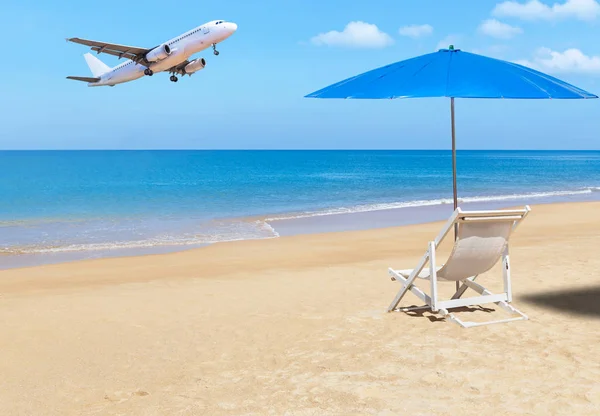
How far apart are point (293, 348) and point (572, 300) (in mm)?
2990

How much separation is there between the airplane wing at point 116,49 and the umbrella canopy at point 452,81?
949 inches

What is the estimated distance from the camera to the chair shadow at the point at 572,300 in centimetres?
559

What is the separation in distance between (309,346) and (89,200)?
93.9ft

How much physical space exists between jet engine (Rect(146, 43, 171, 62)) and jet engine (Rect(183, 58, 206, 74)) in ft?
4.94

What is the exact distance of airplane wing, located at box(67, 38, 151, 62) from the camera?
89.5 ft

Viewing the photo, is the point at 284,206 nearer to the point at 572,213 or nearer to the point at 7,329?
the point at 572,213

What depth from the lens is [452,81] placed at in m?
4.73

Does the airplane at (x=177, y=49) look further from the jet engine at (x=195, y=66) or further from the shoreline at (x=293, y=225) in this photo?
the shoreline at (x=293, y=225)

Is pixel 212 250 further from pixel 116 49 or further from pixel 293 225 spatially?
pixel 116 49

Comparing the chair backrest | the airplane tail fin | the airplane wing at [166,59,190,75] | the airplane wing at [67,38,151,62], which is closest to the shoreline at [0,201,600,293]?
the chair backrest

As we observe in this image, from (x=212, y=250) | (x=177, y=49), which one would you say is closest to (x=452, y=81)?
(x=212, y=250)

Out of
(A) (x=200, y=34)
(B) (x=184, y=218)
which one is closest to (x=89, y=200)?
(A) (x=200, y=34)

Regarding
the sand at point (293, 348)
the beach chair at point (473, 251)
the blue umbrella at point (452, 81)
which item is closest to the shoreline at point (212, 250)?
the sand at point (293, 348)

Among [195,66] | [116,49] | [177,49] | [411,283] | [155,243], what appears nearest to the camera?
[411,283]
